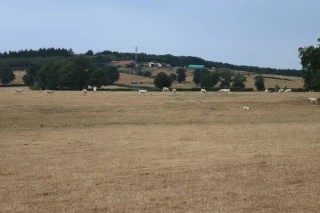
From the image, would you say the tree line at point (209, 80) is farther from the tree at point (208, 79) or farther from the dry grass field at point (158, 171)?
the dry grass field at point (158, 171)

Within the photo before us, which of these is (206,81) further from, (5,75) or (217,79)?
(5,75)

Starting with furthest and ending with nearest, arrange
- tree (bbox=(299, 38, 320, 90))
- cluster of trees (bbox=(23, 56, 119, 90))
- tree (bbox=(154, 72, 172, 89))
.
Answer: tree (bbox=(154, 72, 172, 89)) < cluster of trees (bbox=(23, 56, 119, 90)) < tree (bbox=(299, 38, 320, 90))

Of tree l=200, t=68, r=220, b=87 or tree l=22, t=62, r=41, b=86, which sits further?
tree l=22, t=62, r=41, b=86

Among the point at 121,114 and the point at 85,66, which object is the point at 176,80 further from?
the point at 121,114

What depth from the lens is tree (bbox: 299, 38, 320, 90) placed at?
60.9 metres

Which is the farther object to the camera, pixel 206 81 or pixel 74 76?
pixel 206 81

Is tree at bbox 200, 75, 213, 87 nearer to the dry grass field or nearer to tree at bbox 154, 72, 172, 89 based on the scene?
tree at bbox 154, 72, 172, 89

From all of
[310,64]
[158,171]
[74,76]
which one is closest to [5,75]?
[74,76]

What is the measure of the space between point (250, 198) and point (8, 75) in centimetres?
15248

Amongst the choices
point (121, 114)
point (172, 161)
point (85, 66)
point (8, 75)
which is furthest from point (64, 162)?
point (8, 75)

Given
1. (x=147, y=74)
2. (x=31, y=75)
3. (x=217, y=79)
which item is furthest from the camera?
(x=147, y=74)

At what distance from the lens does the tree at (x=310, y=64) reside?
60906 mm

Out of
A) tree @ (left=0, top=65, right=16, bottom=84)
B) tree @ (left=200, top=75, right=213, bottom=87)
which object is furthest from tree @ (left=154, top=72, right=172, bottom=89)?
tree @ (left=0, top=65, right=16, bottom=84)

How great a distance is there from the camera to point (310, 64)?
62469mm
